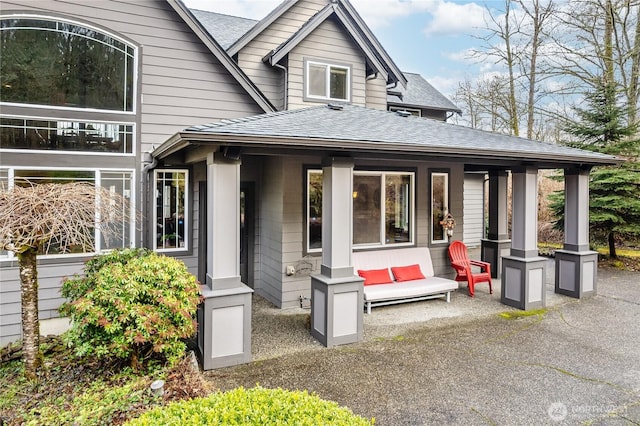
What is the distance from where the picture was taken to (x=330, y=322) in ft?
17.3

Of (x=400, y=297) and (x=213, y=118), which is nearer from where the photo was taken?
(x=400, y=297)

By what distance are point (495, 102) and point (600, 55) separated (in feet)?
14.3

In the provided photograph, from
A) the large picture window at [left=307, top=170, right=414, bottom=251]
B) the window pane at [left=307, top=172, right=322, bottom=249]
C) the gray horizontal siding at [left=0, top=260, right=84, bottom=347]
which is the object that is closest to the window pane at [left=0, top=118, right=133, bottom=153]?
the gray horizontal siding at [left=0, top=260, right=84, bottom=347]

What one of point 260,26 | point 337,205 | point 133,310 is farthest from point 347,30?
point 133,310

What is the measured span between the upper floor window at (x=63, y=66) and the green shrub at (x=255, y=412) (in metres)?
5.87

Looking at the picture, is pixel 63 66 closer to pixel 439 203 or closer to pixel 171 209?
pixel 171 209

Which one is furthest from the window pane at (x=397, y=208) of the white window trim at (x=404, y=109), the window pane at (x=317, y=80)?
the white window trim at (x=404, y=109)

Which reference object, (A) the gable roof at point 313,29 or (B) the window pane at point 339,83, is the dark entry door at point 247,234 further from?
(B) the window pane at point 339,83

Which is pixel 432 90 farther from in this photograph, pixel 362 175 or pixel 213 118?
pixel 213 118

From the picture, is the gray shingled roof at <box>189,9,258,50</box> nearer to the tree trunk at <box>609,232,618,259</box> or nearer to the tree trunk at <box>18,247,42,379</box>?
the tree trunk at <box>18,247,42,379</box>

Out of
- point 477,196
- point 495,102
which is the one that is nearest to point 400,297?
point 477,196

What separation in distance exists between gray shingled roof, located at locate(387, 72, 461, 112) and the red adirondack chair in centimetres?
561

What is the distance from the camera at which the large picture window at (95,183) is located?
A: 5.86 meters

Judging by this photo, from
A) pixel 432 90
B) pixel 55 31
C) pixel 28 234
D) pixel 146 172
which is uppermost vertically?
pixel 432 90
